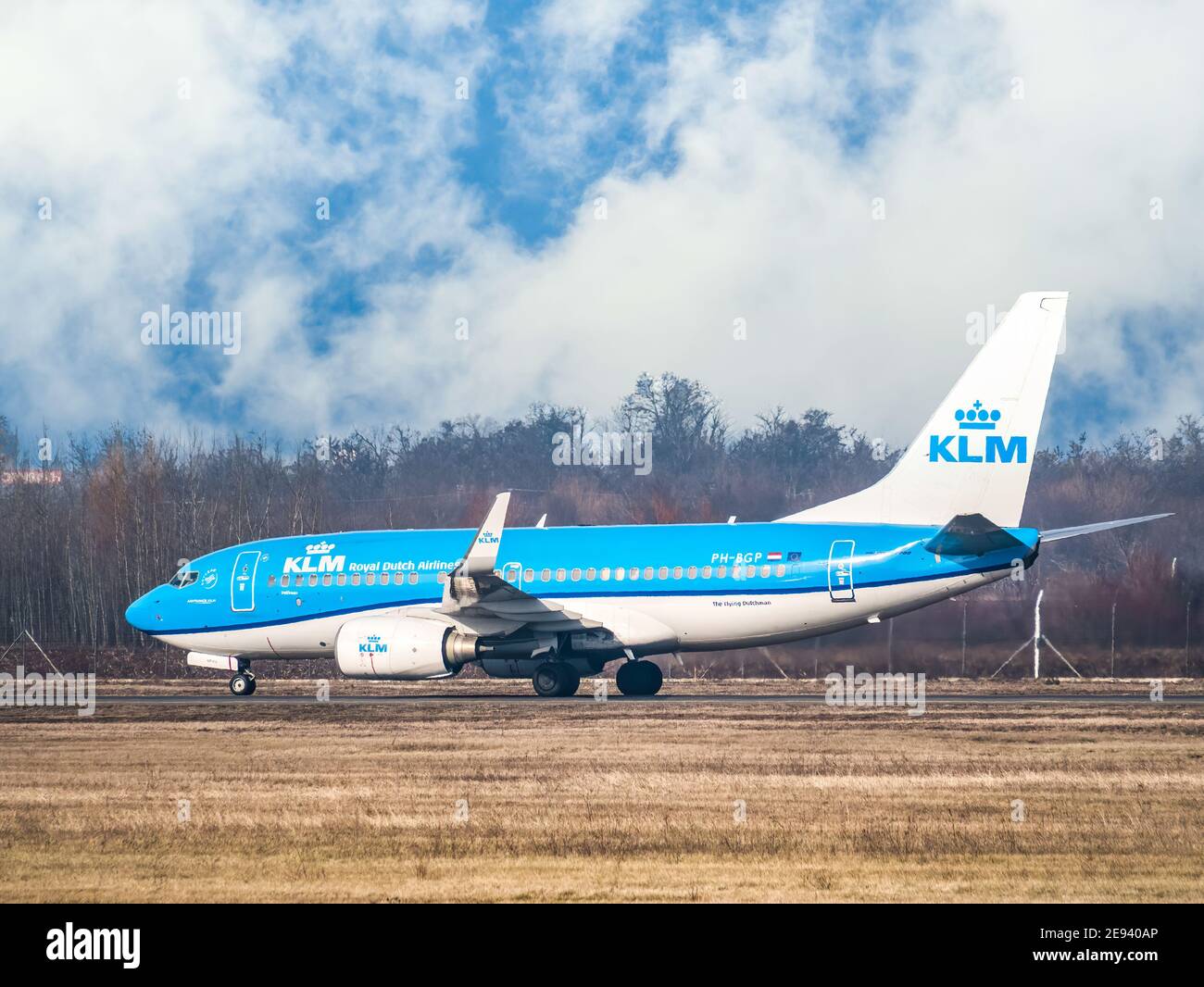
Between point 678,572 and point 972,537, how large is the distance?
6.47 metres

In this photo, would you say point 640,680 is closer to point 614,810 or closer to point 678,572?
point 678,572

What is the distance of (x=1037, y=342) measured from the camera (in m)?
32.1

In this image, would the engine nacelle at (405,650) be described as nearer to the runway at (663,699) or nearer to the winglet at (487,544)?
the runway at (663,699)

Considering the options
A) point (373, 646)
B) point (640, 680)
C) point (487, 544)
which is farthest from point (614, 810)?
point (640, 680)

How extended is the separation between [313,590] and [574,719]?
1113 cm

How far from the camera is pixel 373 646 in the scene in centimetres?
3388

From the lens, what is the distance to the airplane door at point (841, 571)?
32219 mm

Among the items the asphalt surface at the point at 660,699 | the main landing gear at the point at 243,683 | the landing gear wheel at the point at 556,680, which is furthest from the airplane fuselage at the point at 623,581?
the landing gear wheel at the point at 556,680

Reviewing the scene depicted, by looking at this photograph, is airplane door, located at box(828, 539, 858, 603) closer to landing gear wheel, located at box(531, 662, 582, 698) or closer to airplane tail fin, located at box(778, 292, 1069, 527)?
airplane tail fin, located at box(778, 292, 1069, 527)

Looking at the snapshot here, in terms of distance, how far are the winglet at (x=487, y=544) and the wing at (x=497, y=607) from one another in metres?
0.34

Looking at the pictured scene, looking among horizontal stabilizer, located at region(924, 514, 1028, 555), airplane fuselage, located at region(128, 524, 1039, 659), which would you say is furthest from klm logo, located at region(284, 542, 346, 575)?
horizontal stabilizer, located at region(924, 514, 1028, 555)

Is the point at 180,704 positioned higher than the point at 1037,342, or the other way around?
the point at 1037,342
